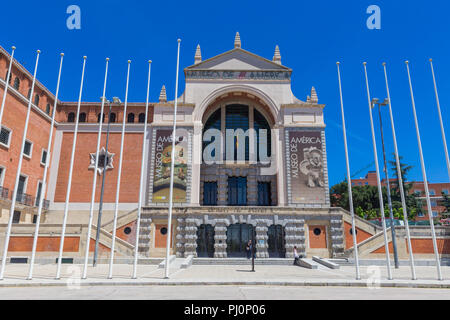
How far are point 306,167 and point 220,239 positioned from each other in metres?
11.7

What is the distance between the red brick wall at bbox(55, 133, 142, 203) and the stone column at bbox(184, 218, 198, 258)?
775 centimetres

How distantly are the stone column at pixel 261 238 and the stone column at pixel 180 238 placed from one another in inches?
268

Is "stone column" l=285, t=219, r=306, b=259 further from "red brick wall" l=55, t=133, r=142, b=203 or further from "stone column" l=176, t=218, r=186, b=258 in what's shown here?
"red brick wall" l=55, t=133, r=142, b=203

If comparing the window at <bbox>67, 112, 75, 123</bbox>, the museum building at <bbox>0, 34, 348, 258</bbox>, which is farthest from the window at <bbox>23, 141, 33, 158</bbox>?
the window at <bbox>67, 112, 75, 123</bbox>

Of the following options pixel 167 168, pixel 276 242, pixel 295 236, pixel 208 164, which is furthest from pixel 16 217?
pixel 295 236

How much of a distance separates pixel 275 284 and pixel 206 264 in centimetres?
1357

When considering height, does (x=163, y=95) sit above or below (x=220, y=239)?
above

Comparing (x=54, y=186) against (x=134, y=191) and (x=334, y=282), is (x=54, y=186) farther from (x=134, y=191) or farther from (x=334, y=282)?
(x=334, y=282)

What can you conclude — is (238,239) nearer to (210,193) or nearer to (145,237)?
(210,193)

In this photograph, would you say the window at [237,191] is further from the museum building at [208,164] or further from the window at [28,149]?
the window at [28,149]

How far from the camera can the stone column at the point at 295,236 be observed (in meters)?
28.8

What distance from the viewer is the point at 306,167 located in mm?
32781

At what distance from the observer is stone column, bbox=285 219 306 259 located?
94.6 ft
